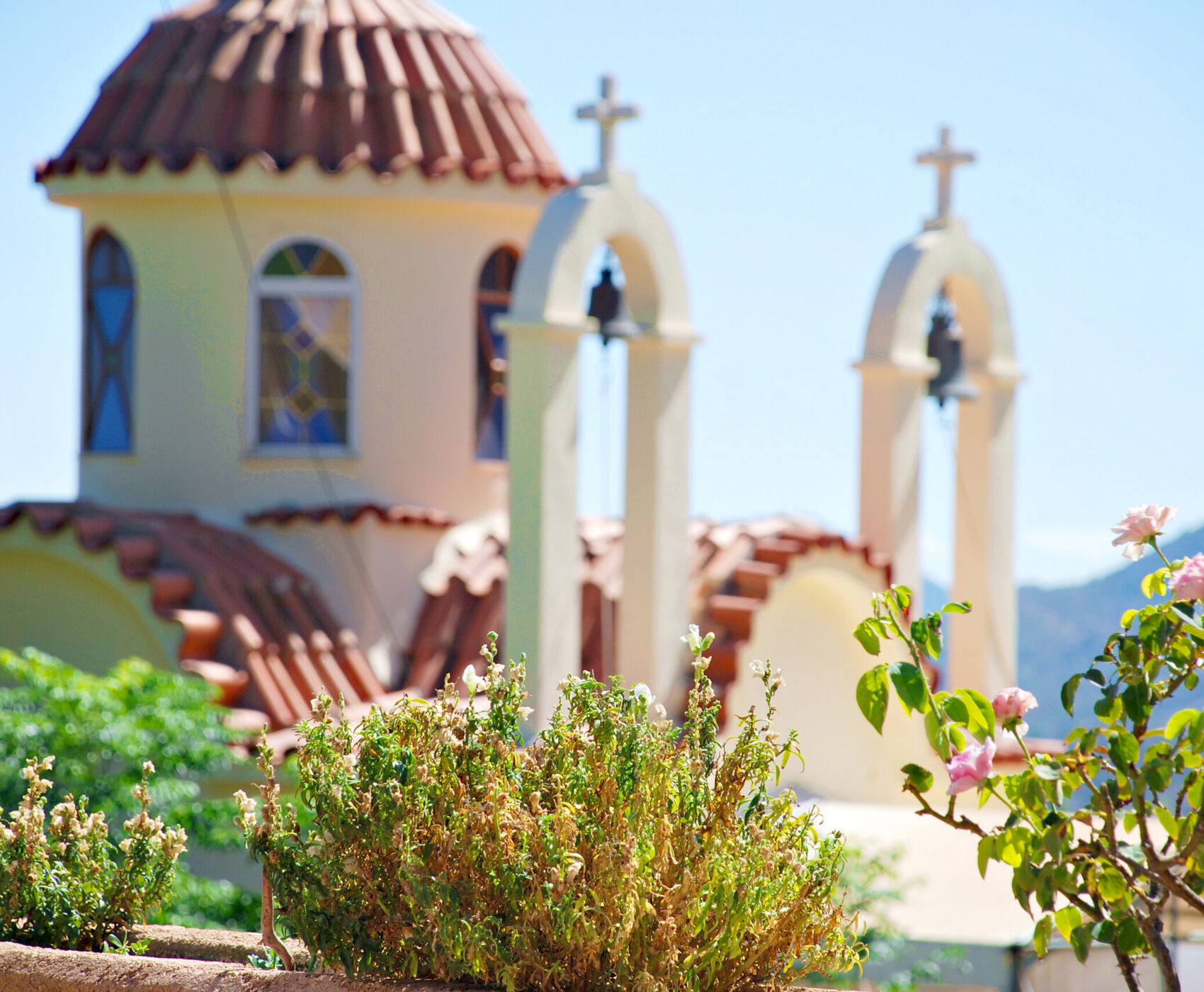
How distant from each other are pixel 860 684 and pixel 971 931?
23.1 feet

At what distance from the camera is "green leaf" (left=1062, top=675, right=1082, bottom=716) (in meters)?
3.51

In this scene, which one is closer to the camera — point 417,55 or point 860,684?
point 860,684

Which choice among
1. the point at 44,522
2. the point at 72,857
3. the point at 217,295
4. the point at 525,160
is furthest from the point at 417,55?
the point at 72,857

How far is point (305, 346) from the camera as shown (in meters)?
13.3

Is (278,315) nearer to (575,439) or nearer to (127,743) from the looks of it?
(575,439)

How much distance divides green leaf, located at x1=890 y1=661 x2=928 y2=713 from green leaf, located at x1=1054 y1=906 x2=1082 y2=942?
0.56m

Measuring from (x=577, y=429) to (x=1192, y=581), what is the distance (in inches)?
285

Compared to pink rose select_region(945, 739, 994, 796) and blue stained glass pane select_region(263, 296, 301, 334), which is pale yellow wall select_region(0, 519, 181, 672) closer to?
blue stained glass pane select_region(263, 296, 301, 334)

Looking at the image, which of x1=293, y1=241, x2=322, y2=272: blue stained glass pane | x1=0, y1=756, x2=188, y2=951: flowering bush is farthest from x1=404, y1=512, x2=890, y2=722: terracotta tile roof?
x1=0, y1=756, x2=188, y2=951: flowering bush

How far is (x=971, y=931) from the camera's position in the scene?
990 cm

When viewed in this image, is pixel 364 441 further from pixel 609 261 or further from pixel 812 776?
pixel 812 776

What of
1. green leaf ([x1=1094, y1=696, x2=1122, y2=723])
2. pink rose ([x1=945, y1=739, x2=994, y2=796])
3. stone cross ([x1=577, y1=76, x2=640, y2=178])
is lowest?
pink rose ([x1=945, y1=739, x2=994, y2=796])

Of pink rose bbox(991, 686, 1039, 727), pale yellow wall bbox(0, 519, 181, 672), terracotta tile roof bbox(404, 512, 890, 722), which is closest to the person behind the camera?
pink rose bbox(991, 686, 1039, 727)

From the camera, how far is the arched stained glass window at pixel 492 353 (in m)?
13.8
